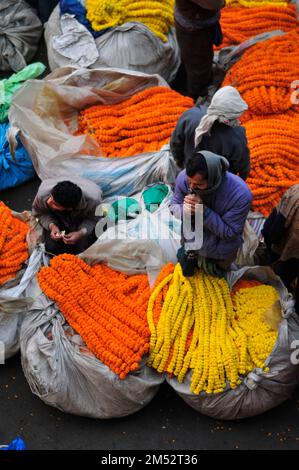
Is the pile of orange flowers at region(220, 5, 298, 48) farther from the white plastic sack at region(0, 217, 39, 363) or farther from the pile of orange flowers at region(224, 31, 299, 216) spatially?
the white plastic sack at region(0, 217, 39, 363)

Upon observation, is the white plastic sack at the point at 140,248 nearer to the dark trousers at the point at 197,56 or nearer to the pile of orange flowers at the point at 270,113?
the pile of orange flowers at the point at 270,113

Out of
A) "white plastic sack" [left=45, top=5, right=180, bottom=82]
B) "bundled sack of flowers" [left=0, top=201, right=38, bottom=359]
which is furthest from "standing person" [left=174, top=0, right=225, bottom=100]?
"bundled sack of flowers" [left=0, top=201, right=38, bottom=359]

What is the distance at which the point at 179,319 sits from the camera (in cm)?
336

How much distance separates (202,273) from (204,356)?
442mm

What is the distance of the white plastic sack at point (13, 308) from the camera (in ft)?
11.7

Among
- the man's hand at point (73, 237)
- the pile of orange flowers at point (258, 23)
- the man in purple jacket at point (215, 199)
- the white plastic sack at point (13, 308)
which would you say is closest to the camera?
the man in purple jacket at point (215, 199)

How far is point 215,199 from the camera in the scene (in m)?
3.01

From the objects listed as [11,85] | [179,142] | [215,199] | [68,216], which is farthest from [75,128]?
[215,199]

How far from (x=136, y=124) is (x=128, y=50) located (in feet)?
2.75

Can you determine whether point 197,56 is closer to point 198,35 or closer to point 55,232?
point 198,35

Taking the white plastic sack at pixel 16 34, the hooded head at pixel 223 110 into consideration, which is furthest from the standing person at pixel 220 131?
the white plastic sack at pixel 16 34

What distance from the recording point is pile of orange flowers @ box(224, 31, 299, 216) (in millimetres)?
3943

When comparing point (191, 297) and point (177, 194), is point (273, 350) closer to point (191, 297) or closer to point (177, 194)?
point (191, 297)

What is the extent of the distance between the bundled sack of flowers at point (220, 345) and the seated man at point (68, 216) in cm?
59
